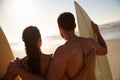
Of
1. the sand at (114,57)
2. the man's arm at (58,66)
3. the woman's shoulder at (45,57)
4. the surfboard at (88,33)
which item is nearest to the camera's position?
the man's arm at (58,66)

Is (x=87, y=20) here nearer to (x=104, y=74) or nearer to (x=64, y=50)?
(x=104, y=74)

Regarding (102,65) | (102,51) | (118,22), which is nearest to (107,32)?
(118,22)

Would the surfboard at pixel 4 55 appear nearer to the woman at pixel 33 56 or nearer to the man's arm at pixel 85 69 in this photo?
the woman at pixel 33 56

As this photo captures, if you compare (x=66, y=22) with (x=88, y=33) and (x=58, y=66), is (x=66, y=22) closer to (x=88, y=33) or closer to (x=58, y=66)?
(x=58, y=66)

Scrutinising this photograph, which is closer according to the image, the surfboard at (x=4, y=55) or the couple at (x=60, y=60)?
the couple at (x=60, y=60)

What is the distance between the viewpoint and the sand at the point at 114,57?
8366 millimetres

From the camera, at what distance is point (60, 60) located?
207 cm

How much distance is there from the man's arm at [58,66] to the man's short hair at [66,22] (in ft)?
0.62

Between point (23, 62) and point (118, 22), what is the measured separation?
17787mm

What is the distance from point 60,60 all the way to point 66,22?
0.29 meters

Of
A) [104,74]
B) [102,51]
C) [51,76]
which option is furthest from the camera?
[104,74]

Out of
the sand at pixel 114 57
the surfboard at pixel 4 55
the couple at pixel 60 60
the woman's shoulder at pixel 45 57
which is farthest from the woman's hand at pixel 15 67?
the sand at pixel 114 57

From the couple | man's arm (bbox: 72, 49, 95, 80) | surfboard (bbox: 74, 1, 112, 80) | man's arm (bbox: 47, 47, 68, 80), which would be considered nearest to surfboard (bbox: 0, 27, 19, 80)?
the couple

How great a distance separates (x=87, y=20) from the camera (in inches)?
146
